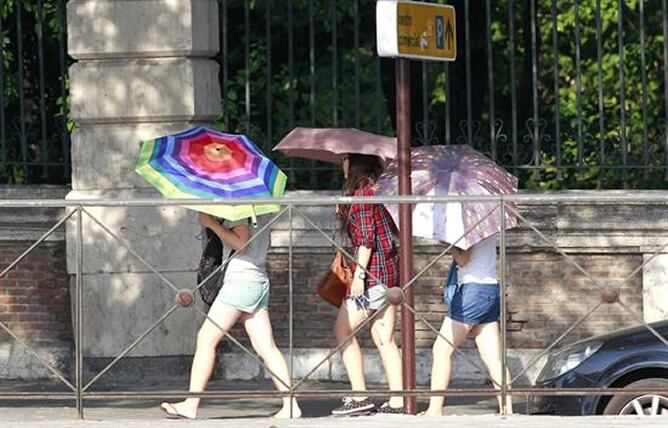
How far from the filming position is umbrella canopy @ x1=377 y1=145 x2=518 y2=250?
1162 cm

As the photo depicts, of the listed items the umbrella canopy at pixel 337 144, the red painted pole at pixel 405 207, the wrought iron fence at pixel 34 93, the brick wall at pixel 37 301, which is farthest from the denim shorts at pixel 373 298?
the wrought iron fence at pixel 34 93

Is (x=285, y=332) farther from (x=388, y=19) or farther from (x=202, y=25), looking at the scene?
(x=388, y=19)

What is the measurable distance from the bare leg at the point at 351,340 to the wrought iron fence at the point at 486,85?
2973 mm

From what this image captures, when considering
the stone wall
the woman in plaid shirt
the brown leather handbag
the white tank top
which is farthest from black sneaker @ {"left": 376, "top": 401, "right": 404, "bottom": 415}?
the stone wall

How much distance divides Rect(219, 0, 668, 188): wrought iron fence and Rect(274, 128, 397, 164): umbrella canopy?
7.82ft

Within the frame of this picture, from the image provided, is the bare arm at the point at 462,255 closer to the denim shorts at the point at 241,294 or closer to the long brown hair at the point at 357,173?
the long brown hair at the point at 357,173

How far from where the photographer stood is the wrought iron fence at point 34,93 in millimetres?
15398

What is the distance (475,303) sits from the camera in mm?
11836

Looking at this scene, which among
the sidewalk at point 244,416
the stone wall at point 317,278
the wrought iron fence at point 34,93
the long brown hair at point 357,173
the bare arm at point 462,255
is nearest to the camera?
the sidewalk at point 244,416

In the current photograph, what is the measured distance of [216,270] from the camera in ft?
38.7

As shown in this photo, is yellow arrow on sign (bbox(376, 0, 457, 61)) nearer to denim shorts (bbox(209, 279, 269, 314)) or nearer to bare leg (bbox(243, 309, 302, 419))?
denim shorts (bbox(209, 279, 269, 314))

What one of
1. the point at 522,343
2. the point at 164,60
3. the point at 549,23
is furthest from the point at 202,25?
the point at 549,23

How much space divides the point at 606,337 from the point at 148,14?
465 cm

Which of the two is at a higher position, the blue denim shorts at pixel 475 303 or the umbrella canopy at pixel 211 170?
the umbrella canopy at pixel 211 170
